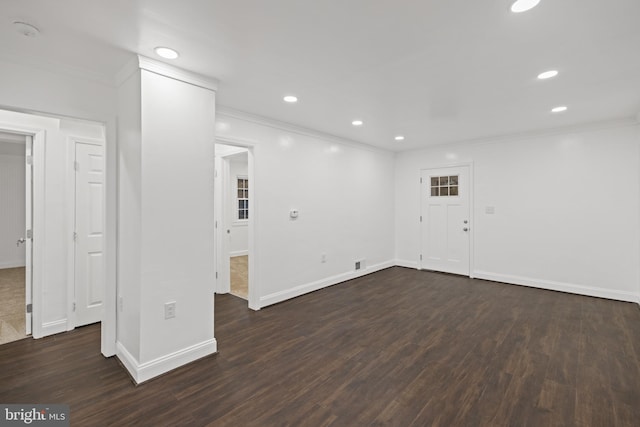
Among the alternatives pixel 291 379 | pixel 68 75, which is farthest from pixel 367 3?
pixel 291 379

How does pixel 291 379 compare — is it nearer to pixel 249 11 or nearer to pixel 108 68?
pixel 249 11

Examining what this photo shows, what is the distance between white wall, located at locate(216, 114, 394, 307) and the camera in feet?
13.0

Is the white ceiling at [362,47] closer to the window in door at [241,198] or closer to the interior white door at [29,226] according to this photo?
the interior white door at [29,226]

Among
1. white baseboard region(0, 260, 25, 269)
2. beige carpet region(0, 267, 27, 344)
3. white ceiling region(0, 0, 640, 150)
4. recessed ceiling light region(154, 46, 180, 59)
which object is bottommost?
beige carpet region(0, 267, 27, 344)

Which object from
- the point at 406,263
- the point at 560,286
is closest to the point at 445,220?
the point at 406,263

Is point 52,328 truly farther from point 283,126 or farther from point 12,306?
point 283,126

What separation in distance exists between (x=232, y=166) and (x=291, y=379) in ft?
21.0

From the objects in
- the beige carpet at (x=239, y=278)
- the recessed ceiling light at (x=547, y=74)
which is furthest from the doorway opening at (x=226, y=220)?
the recessed ceiling light at (x=547, y=74)

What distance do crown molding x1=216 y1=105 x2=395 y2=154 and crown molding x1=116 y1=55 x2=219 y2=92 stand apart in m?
0.73

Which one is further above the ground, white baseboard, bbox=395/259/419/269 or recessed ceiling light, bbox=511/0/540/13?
recessed ceiling light, bbox=511/0/540/13

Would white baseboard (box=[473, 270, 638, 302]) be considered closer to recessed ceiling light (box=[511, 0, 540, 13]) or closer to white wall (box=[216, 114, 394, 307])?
white wall (box=[216, 114, 394, 307])

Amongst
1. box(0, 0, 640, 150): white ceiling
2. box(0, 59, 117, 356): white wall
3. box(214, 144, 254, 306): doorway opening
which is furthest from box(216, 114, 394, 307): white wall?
box(0, 59, 117, 356): white wall

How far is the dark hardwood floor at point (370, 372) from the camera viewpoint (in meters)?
1.97

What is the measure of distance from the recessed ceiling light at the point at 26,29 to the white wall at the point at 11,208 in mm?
6253
